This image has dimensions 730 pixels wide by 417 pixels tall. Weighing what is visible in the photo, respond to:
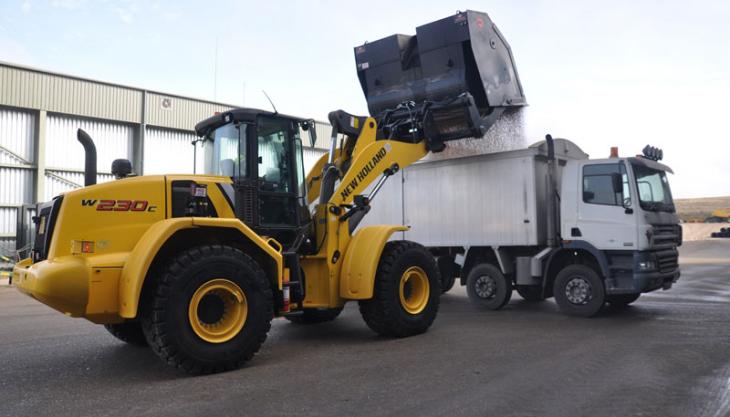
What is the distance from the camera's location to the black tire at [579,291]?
8.95 meters

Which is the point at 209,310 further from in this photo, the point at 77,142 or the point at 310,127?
the point at 77,142

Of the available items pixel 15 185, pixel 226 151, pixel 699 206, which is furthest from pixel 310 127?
pixel 699 206

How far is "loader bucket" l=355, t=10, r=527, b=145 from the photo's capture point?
28.6ft

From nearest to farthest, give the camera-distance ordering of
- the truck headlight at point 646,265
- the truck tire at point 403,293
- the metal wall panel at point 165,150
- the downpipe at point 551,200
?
the truck tire at point 403,293 → the truck headlight at point 646,265 → the downpipe at point 551,200 → the metal wall panel at point 165,150

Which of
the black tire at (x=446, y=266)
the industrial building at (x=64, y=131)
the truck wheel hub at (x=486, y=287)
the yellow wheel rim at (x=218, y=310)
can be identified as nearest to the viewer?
the yellow wheel rim at (x=218, y=310)

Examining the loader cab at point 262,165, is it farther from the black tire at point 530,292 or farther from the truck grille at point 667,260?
the truck grille at point 667,260

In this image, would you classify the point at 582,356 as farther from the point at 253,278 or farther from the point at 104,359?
the point at 104,359

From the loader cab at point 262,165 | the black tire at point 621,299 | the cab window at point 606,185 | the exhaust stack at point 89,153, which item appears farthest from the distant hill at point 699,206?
the exhaust stack at point 89,153

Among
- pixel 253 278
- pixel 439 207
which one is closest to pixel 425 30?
pixel 439 207

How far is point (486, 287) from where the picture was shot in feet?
33.7

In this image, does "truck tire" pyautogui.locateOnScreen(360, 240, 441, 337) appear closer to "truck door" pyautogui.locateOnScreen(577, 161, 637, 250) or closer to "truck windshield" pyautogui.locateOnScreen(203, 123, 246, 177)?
"truck windshield" pyautogui.locateOnScreen(203, 123, 246, 177)

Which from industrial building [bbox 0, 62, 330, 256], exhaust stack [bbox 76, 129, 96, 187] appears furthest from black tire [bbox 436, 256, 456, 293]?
industrial building [bbox 0, 62, 330, 256]

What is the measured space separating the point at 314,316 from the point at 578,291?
4.12m

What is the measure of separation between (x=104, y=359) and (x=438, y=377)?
12.1ft
